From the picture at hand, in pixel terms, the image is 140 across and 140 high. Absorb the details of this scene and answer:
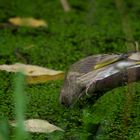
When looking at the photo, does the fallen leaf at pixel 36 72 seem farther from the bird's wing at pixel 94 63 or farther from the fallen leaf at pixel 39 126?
the fallen leaf at pixel 39 126

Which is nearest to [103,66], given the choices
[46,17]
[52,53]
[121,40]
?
[52,53]

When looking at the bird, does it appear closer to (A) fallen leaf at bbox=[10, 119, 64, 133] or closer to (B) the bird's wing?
(B) the bird's wing

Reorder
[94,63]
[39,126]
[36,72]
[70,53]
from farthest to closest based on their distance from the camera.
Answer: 1. [70,53]
2. [36,72]
3. [94,63]
4. [39,126]

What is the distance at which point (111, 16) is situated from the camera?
2.88 metres

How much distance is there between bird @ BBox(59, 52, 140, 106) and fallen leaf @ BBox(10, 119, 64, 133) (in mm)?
135

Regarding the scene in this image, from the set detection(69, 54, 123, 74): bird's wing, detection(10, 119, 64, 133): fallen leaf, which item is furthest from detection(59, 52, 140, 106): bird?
detection(10, 119, 64, 133): fallen leaf

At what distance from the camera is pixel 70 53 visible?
2414 mm

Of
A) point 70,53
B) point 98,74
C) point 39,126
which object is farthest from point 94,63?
point 70,53

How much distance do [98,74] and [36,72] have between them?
42cm

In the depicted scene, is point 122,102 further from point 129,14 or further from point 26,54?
point 129,14

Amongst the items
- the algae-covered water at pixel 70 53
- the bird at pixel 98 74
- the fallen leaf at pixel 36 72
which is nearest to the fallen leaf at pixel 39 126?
the algae-covered water at pixel 70 53

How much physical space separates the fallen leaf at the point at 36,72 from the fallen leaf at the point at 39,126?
39 cm

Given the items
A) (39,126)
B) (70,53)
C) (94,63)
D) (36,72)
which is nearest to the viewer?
(39,126)

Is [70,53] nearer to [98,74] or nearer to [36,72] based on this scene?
[36,72]
